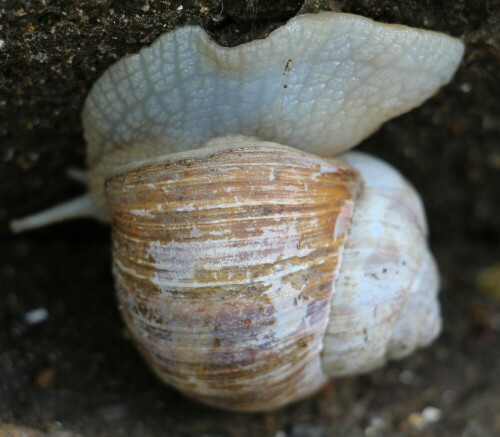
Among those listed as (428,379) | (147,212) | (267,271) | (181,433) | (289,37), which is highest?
(289,37)

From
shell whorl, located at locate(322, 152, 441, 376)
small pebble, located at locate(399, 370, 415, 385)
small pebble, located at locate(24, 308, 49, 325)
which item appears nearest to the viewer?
shell whorl, located at locate(322, 152, 441, 376)

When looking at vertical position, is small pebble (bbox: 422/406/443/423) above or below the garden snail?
below

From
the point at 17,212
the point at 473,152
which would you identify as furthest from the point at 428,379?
the point at 17,212

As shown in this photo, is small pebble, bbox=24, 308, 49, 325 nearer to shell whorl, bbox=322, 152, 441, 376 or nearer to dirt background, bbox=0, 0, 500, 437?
dirt background, bbox=0, 0, 500, 437

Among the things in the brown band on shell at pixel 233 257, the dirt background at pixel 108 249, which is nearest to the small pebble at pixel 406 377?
the dirt background at pixel 108 249

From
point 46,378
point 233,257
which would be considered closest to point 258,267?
point 233,257

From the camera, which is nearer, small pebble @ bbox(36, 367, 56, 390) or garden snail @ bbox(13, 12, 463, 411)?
garden snail @ bbox(13, 12, 463, 411)

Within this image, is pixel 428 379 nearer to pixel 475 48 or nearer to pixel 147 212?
pixel 475 48

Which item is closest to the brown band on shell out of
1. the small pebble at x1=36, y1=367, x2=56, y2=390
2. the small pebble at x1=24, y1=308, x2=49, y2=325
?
the small pebble at x1=36, y1=367, x2=56, y2=390
